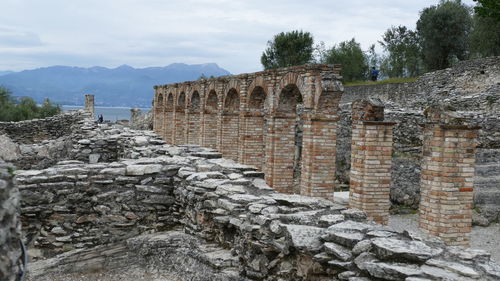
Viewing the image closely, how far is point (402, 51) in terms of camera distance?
47438mm

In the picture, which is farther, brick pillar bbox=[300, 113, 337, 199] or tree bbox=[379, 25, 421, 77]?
tree bbox=[379, 25, 421, 77]

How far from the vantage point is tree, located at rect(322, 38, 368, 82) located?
47719 millimetres

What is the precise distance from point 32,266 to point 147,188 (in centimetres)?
189

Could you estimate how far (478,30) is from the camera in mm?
33156

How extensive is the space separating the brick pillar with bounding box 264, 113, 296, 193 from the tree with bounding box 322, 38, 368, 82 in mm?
35172

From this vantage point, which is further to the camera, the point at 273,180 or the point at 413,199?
the point at 413,199

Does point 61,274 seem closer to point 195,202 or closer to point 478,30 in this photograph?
point 195,202

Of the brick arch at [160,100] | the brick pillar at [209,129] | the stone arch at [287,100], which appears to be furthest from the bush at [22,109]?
the stone arch at [287,100]

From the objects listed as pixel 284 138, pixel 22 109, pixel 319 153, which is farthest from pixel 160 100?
pixel 22 109

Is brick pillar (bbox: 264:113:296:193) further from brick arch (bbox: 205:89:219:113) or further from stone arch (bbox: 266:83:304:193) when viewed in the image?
brick arch (bbox: 205:89:219:113)

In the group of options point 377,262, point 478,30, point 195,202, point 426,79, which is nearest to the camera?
point 377,262

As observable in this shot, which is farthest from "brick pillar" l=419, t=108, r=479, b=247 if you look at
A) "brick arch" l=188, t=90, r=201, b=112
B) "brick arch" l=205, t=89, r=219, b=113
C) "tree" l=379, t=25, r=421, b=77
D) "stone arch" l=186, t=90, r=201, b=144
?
"tree" l=379, t=25, r=421, b=77

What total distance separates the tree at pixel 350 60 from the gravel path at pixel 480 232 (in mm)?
34158

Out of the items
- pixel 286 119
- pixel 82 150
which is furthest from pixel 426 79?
pixel 82 150
